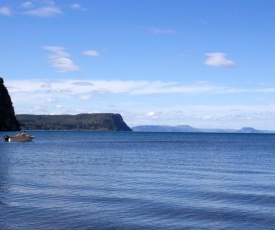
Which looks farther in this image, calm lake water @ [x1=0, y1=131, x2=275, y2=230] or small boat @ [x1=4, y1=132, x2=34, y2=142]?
small boat @ [x1=4, y1=132, x2=34, y2=142]

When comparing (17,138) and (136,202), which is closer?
(136,202)

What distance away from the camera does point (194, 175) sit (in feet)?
142

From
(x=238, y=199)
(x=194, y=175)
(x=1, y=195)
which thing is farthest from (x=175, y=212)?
(x=194, y=175)

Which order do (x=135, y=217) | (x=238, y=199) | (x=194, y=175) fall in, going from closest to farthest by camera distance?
1. (x=135, y=217)
2. (x=238, y=199)
3. (x=194, y=175)

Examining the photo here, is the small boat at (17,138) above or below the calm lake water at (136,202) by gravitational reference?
above

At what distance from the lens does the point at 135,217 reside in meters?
22.5

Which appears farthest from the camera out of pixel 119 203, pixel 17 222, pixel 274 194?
pixel 274 194

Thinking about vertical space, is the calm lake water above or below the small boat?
below

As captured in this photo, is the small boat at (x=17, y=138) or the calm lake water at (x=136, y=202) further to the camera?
the small boat at (x=17, y=138)

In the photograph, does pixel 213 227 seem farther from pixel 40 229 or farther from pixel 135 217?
pixel 40 229

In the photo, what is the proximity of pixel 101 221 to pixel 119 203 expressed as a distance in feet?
15.5

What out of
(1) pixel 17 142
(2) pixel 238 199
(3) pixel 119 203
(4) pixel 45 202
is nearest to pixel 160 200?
(3) pixel 119 203

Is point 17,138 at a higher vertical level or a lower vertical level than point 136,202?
higher

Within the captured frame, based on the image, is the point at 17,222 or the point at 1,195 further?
the point at 1,195
